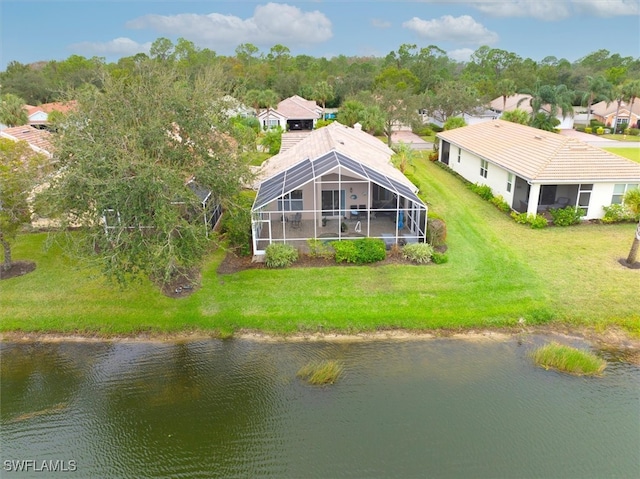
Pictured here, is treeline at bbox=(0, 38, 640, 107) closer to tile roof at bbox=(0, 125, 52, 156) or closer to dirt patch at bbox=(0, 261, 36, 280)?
tile roof at bbox=(0, 125, 52, 156)

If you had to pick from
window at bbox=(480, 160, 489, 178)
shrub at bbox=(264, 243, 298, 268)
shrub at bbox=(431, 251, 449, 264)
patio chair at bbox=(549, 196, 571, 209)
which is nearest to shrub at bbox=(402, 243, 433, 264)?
shrub at bbox=(431, 251, 449, 264)

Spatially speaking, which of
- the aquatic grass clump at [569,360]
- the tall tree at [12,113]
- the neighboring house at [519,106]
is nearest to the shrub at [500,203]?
the aquatic grass clump at [569,360]

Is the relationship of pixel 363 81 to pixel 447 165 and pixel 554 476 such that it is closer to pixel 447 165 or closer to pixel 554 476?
pixel 447 165

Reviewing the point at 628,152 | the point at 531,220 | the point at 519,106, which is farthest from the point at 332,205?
the point at 519,106

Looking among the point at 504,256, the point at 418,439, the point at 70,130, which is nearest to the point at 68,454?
the point at 418,439

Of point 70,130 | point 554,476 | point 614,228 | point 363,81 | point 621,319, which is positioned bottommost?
point 554,476

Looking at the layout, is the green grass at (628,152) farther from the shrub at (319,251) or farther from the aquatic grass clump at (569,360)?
the shrub at (319,251)
